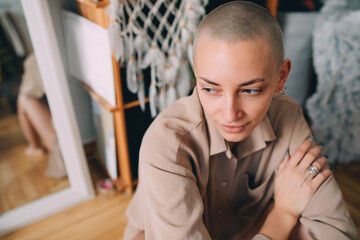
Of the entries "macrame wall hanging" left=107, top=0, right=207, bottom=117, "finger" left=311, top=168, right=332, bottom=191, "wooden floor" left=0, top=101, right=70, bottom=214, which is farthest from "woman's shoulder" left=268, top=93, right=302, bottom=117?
"wooden floor" left=0, top=101, right=70, bottom=214

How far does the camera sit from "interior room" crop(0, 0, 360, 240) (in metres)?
1.39

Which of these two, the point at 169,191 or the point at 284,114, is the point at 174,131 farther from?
the point at 284,114

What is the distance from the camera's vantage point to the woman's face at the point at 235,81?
67 cm

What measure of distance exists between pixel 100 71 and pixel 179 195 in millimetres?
936

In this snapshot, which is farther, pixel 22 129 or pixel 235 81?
pixel 22 129

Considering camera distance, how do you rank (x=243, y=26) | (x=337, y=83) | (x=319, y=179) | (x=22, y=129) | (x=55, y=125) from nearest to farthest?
(x=243, y=26) < (x=319, y=179) < (x=55, y=125) < (x=337, y=83) < (x=22, y=129)

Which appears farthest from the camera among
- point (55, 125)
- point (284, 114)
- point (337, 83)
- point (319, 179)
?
point (337, 83)

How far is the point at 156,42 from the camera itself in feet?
4.72

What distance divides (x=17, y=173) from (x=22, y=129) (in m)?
0.33

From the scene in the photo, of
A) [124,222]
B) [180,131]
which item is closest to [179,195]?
[180,131]

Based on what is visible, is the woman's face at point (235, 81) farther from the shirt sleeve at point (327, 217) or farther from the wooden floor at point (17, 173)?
the wooden floor at point (17, 173)

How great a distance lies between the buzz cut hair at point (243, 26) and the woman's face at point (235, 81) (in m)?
0.01

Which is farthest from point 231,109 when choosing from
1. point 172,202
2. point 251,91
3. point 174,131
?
point 172,202

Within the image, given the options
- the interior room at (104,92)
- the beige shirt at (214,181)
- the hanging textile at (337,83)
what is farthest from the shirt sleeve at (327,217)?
the hanging textile at (337,83)
